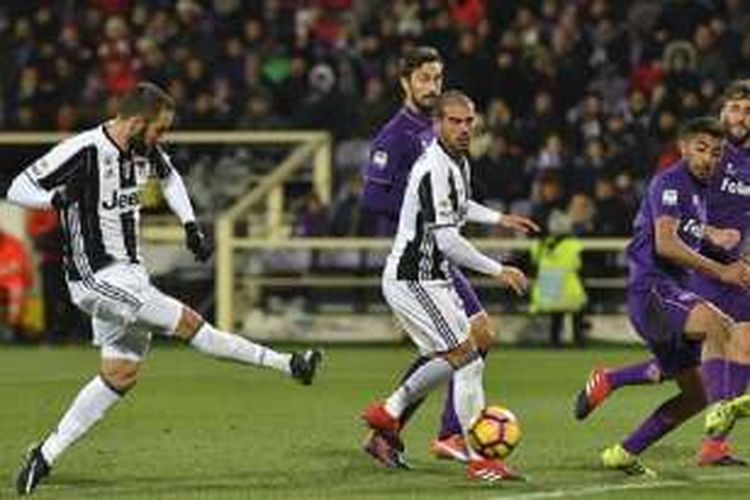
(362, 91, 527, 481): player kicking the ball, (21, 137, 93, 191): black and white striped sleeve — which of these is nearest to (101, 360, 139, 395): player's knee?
(21, 137, 93, 191): black and white striped sleeve

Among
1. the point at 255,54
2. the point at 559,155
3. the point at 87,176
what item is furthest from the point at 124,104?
the point at 255,54

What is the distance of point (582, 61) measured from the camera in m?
24.4

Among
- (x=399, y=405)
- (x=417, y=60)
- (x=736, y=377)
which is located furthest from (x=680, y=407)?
(x=417, y=60)

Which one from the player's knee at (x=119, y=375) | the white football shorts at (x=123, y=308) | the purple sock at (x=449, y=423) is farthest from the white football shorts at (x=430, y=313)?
the player's knee at (x=119, y=375)

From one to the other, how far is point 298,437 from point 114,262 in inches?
111

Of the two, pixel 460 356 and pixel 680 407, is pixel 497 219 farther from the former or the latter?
pixel 680 407

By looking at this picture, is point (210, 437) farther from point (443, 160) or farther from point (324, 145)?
point (324, 145)

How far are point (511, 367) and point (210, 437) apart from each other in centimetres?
658

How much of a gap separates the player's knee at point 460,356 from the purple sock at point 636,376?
4.09 feet

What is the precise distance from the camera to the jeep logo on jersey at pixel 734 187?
12414 millimetres

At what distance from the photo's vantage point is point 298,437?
13391 millimetres

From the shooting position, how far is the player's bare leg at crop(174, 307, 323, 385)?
10.7 metres

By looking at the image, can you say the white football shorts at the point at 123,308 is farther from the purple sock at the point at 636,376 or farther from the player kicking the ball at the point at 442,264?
the purple sock at the point at 636,376

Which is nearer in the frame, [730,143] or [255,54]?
[730,143]
